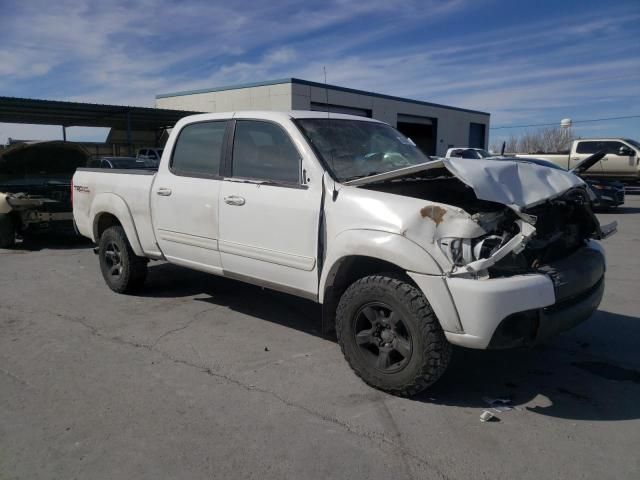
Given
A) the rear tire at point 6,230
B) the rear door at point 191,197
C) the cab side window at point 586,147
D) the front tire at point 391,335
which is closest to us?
the front tire at point 391,335

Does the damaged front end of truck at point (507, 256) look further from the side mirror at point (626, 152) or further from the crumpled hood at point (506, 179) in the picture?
the side mirror at point (626, 152)

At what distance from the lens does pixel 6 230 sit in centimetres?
910

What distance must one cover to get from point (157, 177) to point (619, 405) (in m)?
4.37

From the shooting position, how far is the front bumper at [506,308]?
2.93m

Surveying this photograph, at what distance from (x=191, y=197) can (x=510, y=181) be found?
9.16 ft

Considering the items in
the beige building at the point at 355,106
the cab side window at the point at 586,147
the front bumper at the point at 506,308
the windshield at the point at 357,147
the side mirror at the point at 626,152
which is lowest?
the front bumper at the point at 506,308

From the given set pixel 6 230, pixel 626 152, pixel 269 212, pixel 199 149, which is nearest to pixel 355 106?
pixel 626 152

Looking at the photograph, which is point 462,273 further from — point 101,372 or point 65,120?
point 65,120

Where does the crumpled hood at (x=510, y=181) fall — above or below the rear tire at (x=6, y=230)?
above

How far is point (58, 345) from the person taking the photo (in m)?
4.39

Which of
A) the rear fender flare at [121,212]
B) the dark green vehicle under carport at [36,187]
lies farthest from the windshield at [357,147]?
the dark green vehicle under carport at [36,187]

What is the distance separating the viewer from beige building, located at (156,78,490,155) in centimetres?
2789

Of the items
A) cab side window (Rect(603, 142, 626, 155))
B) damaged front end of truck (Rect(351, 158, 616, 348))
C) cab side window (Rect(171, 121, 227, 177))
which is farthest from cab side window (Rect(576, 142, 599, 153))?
cab side window (Rect(171, 121, 227, 177))

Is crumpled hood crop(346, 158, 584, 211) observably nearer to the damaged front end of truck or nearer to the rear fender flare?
the damaged front end of truck
